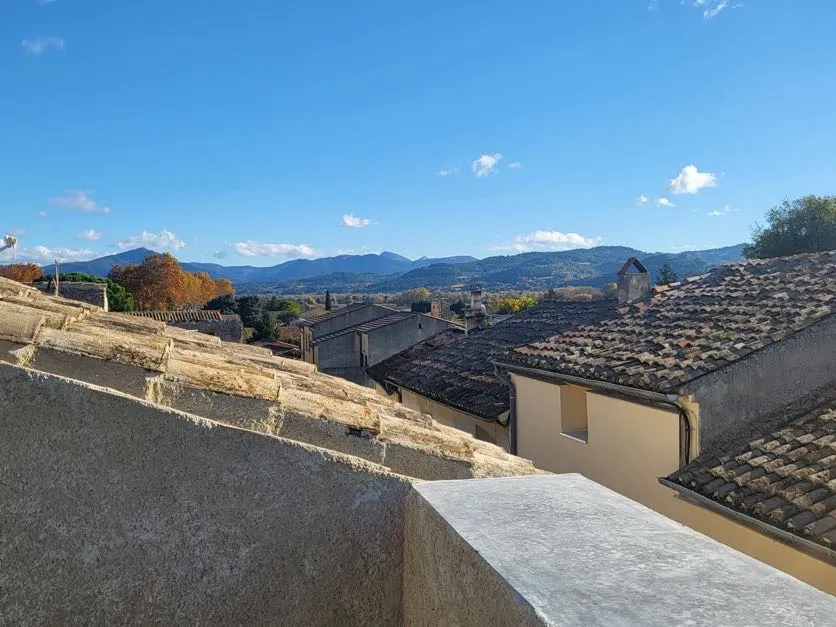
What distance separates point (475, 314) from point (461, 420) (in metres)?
6.45

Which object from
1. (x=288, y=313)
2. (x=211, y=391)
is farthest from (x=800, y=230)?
(x=288, y=313)

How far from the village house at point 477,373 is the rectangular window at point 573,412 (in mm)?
1393

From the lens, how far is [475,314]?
1780 cm

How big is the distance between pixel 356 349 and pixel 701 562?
25115mm

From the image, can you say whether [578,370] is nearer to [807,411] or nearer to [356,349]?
[807,411]

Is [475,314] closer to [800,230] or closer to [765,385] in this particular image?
[765,385]

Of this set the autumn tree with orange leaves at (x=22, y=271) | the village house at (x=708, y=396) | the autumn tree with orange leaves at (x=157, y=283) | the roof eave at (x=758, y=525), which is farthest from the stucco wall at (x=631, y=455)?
the autumn tree with orange leaves at (x=22, y=271)

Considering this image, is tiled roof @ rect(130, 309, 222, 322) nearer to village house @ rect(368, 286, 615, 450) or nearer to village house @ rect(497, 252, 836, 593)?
village house @ rect(368, 286, 615, 450)

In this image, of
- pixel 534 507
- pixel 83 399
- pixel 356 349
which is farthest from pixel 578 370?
pixel 356 349

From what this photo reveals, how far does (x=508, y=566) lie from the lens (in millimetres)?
1321

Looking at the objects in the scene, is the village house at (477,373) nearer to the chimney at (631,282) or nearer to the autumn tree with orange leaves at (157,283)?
the chimney at (631,282)

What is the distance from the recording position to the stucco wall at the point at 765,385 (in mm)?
6637

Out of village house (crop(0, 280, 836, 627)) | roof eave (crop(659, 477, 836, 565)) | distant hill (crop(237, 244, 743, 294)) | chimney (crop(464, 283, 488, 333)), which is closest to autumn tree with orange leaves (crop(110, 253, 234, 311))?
chimney (crop(464, 283, 488, 333))

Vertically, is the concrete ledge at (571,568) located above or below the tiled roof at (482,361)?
above
